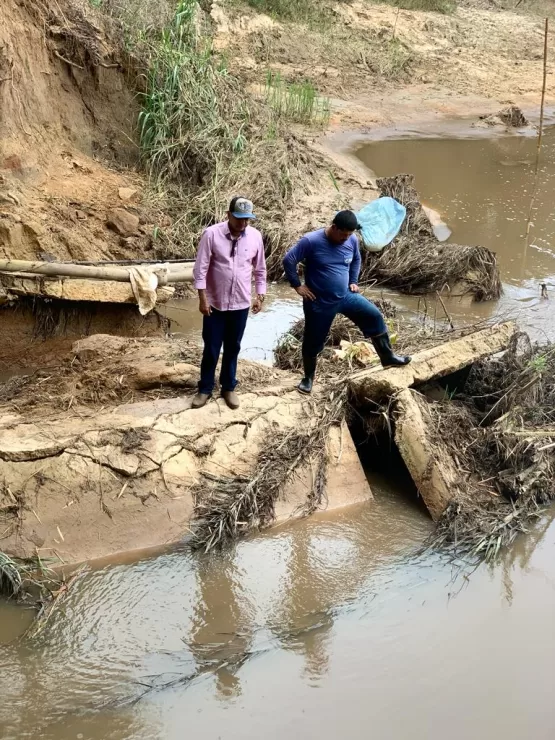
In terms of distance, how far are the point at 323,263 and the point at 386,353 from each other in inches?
33.2

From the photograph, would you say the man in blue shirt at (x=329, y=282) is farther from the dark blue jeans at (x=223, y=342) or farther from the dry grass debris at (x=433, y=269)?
the dry grass debris at (x=433, y=269)

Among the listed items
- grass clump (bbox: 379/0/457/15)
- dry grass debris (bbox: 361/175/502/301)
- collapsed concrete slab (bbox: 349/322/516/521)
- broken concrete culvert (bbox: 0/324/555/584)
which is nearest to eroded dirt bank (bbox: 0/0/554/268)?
dry grass debris (bbox: 361/175/502/301)

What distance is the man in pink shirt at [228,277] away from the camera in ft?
13.5

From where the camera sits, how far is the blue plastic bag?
8375 mm

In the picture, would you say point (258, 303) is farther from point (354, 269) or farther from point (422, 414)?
point (422, 414)

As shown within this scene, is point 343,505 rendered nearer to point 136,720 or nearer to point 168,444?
point 168,444

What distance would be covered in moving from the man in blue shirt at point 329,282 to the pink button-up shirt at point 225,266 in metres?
0.34

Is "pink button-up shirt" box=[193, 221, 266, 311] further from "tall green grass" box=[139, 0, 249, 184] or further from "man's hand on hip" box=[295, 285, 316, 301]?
"tall green grass" box=[139, 0, 249, 184]

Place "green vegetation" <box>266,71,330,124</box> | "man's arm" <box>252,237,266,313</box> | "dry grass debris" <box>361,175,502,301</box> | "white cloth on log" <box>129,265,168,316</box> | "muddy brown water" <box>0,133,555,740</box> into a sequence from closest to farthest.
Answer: "muddy brown water" <box>0,133,555,740</box>
"man's arm" <box>252,237,266,313</box>
"white cloth on log" <box>129,265,168,316</box>
"dry grass debris" <box>361,175,502,301</box>
"green vegetation" <box>266,71,330,124</box>

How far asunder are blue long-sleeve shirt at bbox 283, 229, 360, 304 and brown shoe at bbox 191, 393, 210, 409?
3.05 feet

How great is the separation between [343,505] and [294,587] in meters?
0.81

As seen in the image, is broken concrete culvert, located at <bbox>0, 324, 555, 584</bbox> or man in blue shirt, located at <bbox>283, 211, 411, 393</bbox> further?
man in blue shirt, located at <bbox>283, 211, 411, 393</bbox>

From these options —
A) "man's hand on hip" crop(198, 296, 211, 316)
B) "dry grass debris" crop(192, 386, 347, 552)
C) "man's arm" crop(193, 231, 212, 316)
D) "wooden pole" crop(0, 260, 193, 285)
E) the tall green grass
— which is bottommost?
"dry grass debris" crop(192, 386, 347, 552)

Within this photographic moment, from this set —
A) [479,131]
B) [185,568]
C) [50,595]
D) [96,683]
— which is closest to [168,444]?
[185,568]
